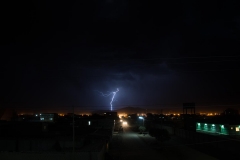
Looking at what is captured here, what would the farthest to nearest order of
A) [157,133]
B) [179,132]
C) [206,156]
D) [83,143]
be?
[179,132] < [157,133] < [206,156] < [83,143]

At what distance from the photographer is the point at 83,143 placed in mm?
25578

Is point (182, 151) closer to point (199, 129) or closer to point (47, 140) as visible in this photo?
point (47, 140)

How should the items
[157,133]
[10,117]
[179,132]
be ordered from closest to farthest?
[157,133], [179,132], [10,117]

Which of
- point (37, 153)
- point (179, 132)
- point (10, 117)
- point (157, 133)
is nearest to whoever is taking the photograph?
point (37, 153)

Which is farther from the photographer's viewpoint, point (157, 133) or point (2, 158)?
point (157, 133)

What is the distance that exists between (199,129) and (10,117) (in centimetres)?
4607

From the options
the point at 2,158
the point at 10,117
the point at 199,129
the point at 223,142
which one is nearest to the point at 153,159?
the point at 223,142

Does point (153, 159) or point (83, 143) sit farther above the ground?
point (83, 143)

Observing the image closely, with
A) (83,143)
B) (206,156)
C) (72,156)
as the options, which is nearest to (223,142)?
(206,156)

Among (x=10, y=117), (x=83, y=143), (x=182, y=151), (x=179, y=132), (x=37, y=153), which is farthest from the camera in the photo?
(x=10, y=117)

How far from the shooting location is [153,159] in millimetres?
25859

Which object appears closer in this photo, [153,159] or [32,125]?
[153,159]

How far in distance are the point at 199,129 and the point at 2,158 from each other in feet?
132

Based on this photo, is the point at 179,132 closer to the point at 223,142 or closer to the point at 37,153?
the point at 223,142
